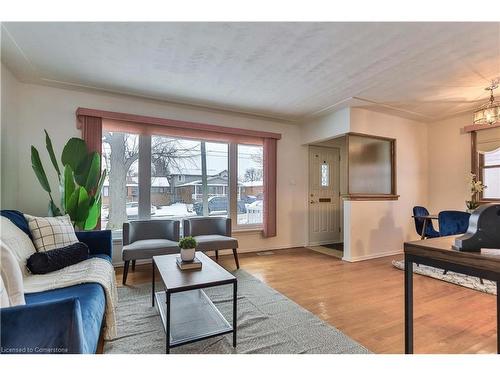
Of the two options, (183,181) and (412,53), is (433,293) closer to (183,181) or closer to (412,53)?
(412,53)

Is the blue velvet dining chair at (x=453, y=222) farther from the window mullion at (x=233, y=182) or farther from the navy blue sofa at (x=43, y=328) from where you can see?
the navy blue sofa at (x=43, y=328)

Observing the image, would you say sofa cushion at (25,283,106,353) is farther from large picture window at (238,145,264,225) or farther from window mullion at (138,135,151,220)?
large picture window at (238,145,264,225)

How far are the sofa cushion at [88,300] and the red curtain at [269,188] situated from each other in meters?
3.06

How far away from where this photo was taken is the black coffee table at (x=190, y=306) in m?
1.59

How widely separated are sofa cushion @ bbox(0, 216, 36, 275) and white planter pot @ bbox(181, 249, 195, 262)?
106 cm

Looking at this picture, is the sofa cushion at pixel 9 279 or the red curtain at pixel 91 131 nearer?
the sofa cushion at pixel 9 279

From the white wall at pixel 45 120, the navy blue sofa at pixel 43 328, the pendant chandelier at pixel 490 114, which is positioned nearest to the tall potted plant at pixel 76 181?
the white wall at pixel 45 120

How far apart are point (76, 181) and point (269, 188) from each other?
280 centimetres

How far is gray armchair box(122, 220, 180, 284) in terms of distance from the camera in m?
2.83

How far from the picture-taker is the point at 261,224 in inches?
180

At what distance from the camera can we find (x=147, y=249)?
2.86 metres

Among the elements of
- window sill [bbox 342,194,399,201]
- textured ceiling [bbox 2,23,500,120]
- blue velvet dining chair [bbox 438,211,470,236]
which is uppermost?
textured ceiling [bbox 2,23,500,120]

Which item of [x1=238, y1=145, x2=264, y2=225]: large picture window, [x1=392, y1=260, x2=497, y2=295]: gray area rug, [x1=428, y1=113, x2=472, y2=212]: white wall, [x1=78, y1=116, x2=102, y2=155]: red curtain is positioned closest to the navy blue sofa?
[x1=78, y1=116, x2=102, y2=155]: red curtain
